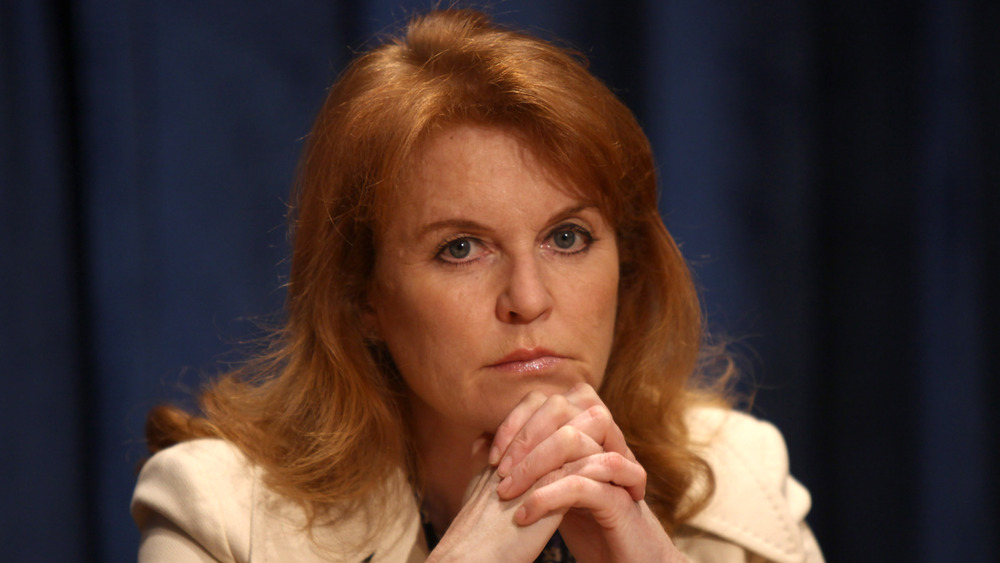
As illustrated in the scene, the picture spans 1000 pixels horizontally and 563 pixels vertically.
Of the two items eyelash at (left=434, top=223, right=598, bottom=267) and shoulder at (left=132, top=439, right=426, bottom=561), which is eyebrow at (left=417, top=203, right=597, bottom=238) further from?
shoulder at (left=132, top=439, right=426, bottom=561)

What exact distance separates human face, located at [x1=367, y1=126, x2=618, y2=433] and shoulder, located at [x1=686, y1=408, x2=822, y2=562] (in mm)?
369

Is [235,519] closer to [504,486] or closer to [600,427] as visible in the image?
[504,486]

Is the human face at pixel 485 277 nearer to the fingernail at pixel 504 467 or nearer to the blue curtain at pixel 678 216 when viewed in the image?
the fingernail at pixel 504 467

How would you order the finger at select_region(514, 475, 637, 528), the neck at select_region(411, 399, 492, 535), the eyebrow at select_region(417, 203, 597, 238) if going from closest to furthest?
1. the finger at select_region(514, 475, 637, 528)
2. the eyebrow at select_region(417, 203, 597, 238)
3. the neck at select_region(411, 399, 492, 535)

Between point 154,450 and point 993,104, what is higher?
point 993,104

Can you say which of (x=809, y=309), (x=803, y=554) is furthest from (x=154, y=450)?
(x=809, y=309)

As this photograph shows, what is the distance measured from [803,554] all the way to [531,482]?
570 millimetres

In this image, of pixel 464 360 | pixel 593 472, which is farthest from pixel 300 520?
pixel 593 472

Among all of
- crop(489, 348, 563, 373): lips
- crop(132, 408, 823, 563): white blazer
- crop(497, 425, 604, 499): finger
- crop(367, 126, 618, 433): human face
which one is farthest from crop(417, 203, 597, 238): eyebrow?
crop(132, 408, 823, 563): white blazer

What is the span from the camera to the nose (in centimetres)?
119

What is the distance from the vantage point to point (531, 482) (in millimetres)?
1124

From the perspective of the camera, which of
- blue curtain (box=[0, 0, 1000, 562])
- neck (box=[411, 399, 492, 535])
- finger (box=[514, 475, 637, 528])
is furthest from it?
blue curtain (box=[0, 0, 1000, 562])

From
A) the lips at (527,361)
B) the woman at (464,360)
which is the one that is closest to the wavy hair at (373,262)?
the woman at (464,360)

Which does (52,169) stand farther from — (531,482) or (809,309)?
(809,309)
